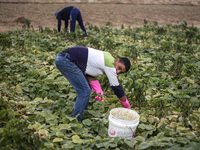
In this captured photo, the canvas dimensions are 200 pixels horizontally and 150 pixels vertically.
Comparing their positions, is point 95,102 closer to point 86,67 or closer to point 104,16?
point 86,67

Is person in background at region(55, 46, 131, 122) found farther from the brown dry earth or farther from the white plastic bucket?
the brown dry earth

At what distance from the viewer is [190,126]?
277cm

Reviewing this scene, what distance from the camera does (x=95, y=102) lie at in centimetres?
368

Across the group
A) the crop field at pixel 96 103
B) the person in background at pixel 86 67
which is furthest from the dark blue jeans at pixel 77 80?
the crop field at pixel 96 103

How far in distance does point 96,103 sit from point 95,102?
0.16 metres

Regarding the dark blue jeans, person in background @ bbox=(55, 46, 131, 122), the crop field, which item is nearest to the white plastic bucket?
the crop field

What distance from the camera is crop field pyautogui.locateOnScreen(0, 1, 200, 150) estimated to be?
2406mm

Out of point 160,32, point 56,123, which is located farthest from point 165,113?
point 160,32

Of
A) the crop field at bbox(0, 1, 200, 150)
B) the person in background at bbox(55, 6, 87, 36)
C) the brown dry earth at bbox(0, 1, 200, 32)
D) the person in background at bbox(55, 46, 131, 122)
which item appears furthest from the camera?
the brown dry earth at bbox(0, 1, 200, 32)

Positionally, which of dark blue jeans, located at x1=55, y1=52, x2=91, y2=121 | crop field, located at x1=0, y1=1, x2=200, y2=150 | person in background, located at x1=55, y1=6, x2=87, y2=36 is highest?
person in background, located at x1=55, y1=6, x2=87, y2=36

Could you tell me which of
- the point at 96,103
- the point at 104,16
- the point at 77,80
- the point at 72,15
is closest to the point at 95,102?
the point at 96,103

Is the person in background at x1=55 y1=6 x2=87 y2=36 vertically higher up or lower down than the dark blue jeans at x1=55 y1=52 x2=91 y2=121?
higher up

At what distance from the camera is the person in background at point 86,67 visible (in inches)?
109

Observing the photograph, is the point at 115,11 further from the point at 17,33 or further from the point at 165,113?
the point at 165,113
